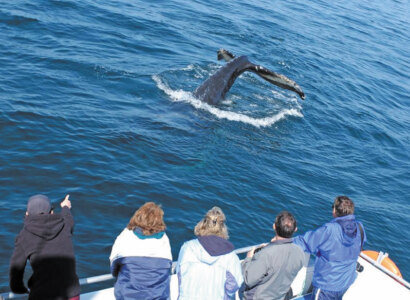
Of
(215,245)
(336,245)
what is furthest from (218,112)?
(215,245)

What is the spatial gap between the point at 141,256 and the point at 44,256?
1.15 metres

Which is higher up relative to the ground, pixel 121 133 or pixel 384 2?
pixel 384 2

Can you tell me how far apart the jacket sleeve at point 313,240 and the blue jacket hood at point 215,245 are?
66.3 inches

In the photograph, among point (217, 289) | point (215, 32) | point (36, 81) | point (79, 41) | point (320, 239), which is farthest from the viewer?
point (215, 32)

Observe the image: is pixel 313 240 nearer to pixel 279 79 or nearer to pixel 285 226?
pixel 285 226

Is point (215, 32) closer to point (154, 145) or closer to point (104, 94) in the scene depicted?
point (104, 94)

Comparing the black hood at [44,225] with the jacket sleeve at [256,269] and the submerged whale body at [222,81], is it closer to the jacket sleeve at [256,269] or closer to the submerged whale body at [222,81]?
the jacket sleeve at [256,269]

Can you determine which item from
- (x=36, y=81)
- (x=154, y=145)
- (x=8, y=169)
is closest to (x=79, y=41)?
(x=36, y=81)

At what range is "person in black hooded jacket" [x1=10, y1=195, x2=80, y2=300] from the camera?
5977 millimetres

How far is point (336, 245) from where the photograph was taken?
772 centimetres

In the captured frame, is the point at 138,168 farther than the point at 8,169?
Yes

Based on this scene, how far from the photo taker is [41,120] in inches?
590

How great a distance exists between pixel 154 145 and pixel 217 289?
869cm

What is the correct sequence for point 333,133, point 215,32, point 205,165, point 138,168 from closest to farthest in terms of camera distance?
point 138,168 → point 205,165 → point 333,133 → point 215,32
